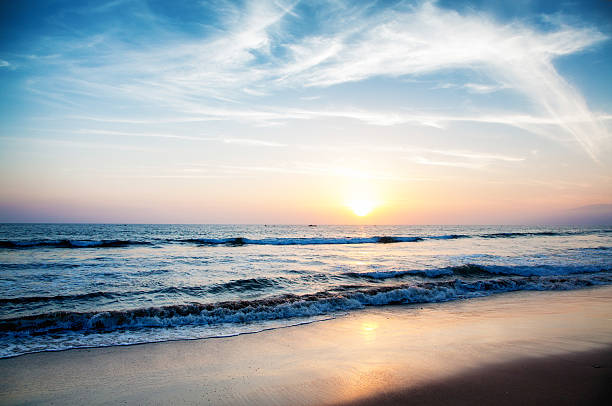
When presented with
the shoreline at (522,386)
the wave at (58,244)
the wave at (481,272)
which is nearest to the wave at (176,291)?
the wave at (481,272)

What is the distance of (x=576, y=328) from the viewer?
7227mm

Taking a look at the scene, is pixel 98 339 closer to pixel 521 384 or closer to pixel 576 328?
pixel 521 384

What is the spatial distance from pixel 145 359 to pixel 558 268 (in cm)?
2014

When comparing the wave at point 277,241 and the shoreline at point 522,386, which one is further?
the wave at point 277,241

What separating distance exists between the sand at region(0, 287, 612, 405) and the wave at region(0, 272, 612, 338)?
5.01 ft

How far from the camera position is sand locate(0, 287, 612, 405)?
4316 mm

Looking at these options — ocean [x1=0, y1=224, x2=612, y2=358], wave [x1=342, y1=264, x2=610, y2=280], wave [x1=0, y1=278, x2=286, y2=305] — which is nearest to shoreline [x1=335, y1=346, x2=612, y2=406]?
ocean [x1=0, y1=224, x2=612, y2=358]

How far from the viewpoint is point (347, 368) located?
204 inches

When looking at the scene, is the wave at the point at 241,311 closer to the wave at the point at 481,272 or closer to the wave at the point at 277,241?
the wave at the point at 481,272

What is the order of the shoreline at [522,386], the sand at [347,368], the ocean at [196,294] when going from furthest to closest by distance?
the ocean at [196,294] < the sand at [347,368] < the shoreline at [522,386]

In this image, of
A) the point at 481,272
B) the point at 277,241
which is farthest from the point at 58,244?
the point at 481,272

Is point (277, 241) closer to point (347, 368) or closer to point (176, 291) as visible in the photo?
→ point (176, 291)

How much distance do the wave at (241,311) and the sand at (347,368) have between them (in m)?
1.53

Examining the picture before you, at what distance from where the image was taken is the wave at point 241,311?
7.64 metres
